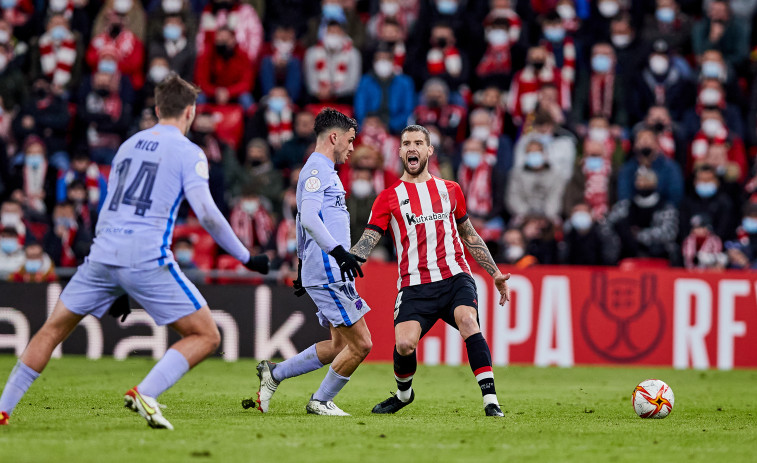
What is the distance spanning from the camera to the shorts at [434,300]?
918 centimetres

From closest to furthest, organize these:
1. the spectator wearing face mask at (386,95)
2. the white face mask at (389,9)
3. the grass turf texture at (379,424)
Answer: the grass turf texture at (379,424)
the spectator wearing face mask at (386,95)
the white face mask at (389,9)

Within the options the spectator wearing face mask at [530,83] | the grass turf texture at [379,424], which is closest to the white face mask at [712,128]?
the spectator wearing face mask at [530,83]

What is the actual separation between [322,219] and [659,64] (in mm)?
11764

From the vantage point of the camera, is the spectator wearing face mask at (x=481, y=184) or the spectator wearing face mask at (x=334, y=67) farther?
the spectator wearing face mask at (x=334, y=67)

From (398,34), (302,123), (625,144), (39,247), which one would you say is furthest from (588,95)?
(39,247)

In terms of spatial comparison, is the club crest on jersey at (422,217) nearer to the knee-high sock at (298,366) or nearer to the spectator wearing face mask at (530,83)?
the knee-high sock at (298,366)

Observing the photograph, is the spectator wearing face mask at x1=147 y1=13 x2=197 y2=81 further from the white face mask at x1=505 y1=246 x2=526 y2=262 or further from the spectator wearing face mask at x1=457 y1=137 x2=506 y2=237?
the white face mask at x1=505 y1=246 x2=526 y2=262

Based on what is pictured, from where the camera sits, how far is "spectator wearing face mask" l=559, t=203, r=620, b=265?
16.3 meters

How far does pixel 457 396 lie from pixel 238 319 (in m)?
4.83

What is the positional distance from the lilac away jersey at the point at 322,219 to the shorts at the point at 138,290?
1475 millimetres

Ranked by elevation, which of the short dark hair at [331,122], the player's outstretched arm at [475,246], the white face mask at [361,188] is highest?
the short dark hair at [331,122]

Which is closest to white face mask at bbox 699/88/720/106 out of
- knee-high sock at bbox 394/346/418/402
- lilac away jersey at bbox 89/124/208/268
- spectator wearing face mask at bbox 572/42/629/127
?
spectator wearing face mask at bbox 572/42/629/127

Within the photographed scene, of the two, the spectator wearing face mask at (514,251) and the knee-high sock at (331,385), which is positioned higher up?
the spectator wearing face mask at (514,251)

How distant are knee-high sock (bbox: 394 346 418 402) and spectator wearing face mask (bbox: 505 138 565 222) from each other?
8.36 m
